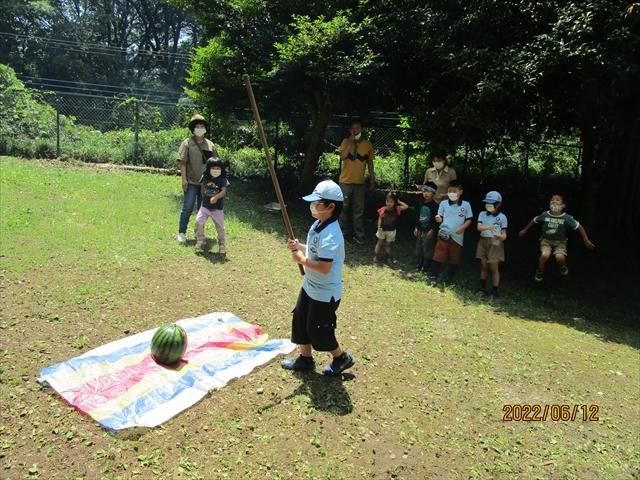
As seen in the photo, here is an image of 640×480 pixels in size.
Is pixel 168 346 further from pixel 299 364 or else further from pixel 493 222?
pixel 493 222

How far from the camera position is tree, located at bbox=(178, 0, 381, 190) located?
9.84 meters

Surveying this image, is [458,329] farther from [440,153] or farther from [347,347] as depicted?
[440,153]

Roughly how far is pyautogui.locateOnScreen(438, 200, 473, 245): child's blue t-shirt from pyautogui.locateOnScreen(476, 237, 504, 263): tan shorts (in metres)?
0.36

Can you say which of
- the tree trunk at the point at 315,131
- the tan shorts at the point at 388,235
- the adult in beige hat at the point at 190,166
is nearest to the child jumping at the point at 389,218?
the tan shorts at the point at 388,235

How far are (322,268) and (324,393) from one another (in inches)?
47.9

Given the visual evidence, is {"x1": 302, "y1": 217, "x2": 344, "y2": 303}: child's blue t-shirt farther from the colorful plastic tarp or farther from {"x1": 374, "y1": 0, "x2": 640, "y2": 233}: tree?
{"x1": 374, "y1": 0, "x2": 640, "y2": 233}: tree

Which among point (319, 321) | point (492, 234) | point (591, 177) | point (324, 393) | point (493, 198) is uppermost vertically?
point (591, 177)

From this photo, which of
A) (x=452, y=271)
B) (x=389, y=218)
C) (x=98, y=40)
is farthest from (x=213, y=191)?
(x=98, y=40)

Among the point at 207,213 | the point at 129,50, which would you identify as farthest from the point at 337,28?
the point at 129,50

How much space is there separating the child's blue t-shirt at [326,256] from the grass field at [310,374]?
36.8 inches

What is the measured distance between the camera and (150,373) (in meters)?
4.42

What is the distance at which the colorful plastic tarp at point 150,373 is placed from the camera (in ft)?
13.0

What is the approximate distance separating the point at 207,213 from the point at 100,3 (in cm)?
4567

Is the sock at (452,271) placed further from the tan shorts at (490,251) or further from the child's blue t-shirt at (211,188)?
the child's blue t-shirt at (211,188)
